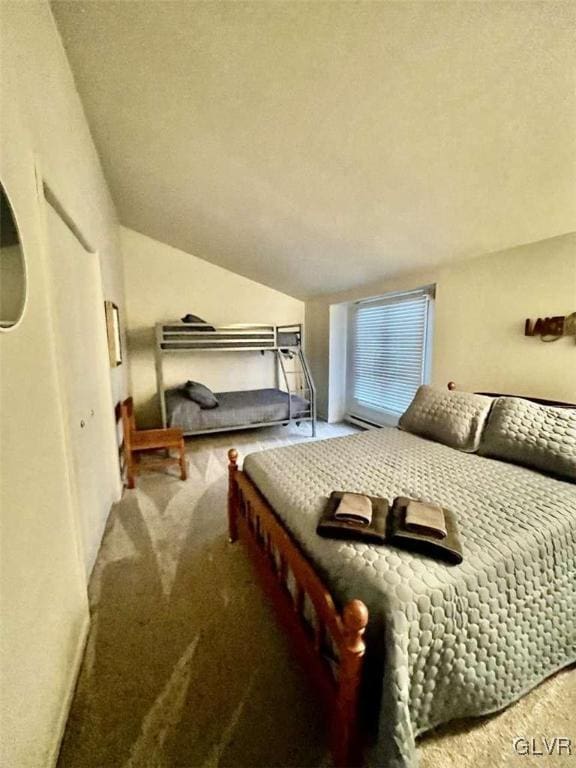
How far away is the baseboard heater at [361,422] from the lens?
13.7ft

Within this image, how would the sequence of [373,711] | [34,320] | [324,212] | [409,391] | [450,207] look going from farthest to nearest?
[409,391] → [324,212] → [450,207] → [34,320] → [373,711]

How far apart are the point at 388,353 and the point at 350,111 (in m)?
2.71

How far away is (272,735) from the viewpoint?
40.6 inches

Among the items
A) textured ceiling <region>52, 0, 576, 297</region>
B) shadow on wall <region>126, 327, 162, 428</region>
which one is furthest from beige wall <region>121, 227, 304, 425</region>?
textured ceiling <region>52, 0, 576, 297</region>

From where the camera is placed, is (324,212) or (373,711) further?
(324,212)

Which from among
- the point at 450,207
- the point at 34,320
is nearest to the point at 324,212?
the point at 450,207

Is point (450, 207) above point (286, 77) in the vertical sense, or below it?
below

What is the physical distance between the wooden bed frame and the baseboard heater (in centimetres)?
274

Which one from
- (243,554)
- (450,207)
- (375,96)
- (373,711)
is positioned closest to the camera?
(373,711)

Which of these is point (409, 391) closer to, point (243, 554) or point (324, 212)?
point (324, 212)

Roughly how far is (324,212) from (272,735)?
2.92 metres

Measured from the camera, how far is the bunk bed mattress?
3.56 meters

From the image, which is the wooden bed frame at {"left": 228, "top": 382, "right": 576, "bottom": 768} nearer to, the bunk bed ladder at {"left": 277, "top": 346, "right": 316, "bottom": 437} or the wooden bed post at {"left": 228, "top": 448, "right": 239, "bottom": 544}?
the wooden bed post at {"left": 228, "top": 448, "right": 239, "bottom": 544}

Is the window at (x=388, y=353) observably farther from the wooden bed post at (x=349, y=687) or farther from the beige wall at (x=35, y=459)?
the beige wall at (x=35, y=459)
